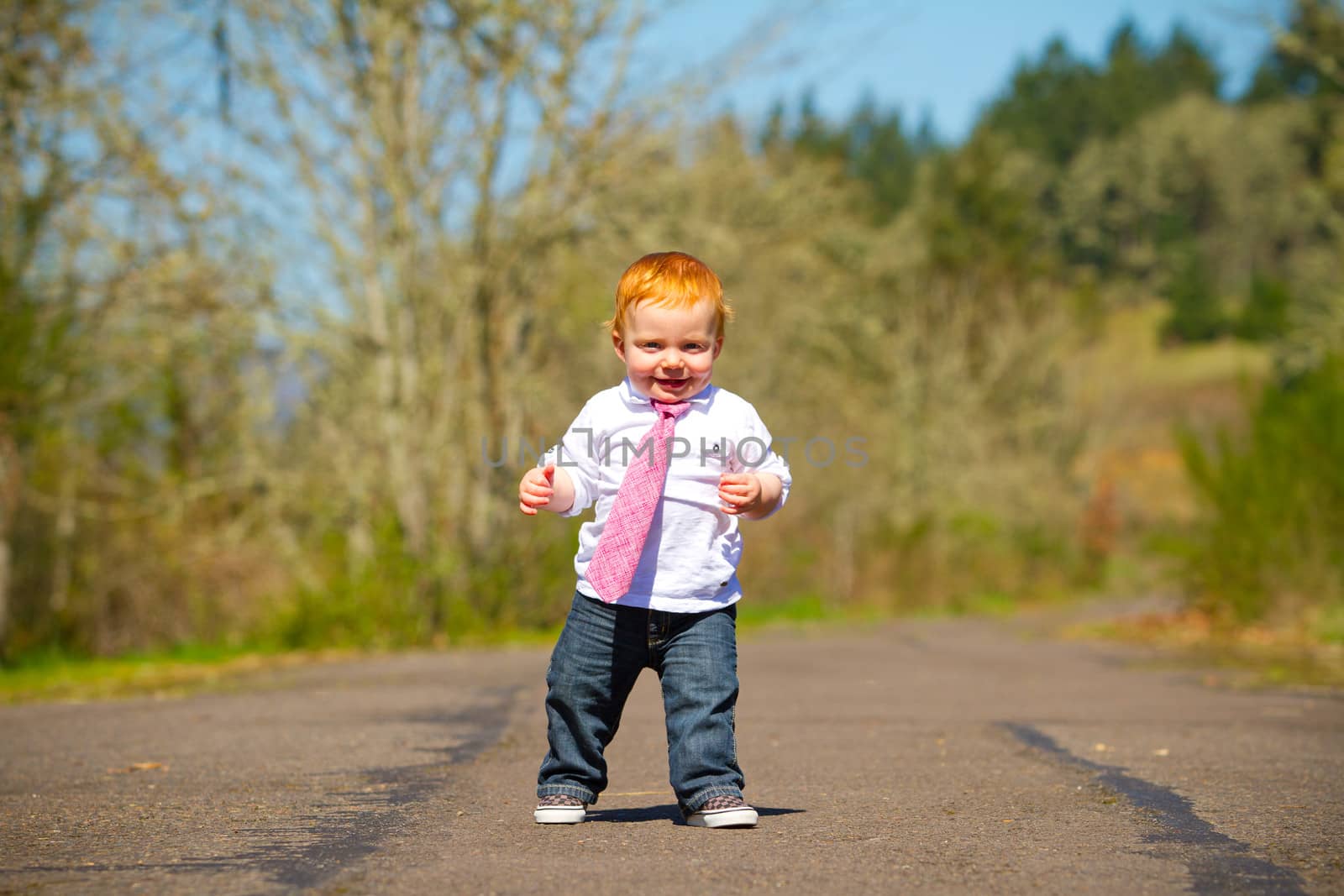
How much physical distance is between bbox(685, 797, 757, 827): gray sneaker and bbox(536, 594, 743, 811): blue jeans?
0.10 m

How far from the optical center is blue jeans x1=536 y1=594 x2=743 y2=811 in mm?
3947

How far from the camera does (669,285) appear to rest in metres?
4.06

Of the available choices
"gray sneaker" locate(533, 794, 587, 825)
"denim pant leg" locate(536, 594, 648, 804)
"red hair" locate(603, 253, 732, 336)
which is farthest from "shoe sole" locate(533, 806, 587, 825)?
"red hair" locate(603, 253, 732, 336)

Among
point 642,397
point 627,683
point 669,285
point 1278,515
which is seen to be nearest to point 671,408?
point 642,397

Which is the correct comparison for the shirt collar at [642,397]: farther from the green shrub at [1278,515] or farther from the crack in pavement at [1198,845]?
the green shrub at [1278,515]

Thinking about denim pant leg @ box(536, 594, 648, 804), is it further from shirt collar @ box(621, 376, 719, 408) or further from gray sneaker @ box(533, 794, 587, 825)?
shirt collar @ box(621, 376, 719, 408)

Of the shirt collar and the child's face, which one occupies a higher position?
the child's face

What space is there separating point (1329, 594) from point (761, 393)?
46.3ft

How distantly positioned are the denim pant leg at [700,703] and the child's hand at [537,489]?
1.56 ft

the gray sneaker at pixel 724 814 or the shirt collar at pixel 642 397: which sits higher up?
the shirt collar at pixel 642 397

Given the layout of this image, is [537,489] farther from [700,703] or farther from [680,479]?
[700,703]

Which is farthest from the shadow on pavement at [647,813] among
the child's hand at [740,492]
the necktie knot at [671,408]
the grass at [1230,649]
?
the grass at [1230,649]

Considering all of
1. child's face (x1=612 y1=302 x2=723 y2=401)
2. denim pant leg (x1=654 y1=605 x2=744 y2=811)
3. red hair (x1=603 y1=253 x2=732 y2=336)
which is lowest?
denim pant leg (x1=654 y1=605 x2=744 y2=811)

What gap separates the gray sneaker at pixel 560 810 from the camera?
3.87 m
